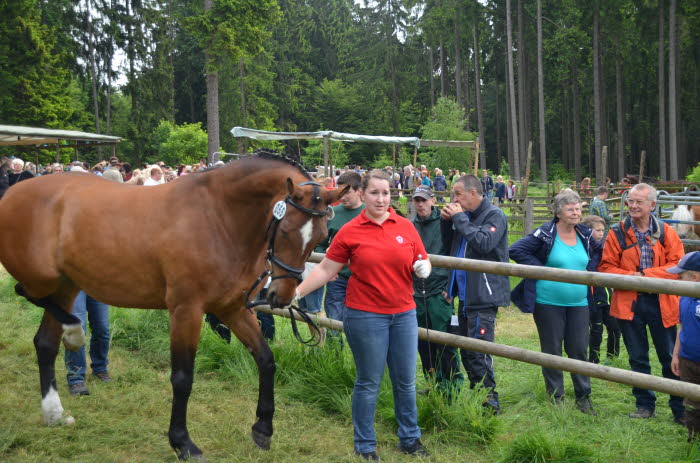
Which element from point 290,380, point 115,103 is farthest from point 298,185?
point 115,103

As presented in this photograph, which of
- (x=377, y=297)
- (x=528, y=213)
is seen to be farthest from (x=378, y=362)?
(x=528, y=213)

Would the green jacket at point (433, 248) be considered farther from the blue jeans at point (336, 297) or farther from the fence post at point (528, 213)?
the fence post at point (528, 213)

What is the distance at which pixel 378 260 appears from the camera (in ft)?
12.9

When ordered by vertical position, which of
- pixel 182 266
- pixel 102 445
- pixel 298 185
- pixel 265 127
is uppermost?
pixel 265 127

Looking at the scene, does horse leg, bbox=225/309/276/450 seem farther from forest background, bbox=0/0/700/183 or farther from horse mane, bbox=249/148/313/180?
forest background, bbox=0/0/700/183

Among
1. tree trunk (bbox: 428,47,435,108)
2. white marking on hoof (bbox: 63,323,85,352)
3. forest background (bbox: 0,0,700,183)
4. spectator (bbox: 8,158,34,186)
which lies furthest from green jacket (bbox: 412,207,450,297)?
tree trunk (bbox: 428,47,435,108)

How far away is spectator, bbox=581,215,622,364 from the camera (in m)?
6.97

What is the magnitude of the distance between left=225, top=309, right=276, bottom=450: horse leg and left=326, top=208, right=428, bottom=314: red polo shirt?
880 millimetres

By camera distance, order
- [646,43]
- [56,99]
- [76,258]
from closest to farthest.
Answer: [76,258] → [56,99] → [646,43]

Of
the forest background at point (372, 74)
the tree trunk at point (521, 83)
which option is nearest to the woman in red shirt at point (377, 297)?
the forest background at point (372, 74)

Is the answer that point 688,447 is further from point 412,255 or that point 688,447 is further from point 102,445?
point 102,445

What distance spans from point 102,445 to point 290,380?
1639 millimetres

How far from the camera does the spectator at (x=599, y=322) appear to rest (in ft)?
22.9

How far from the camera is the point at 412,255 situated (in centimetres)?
404
